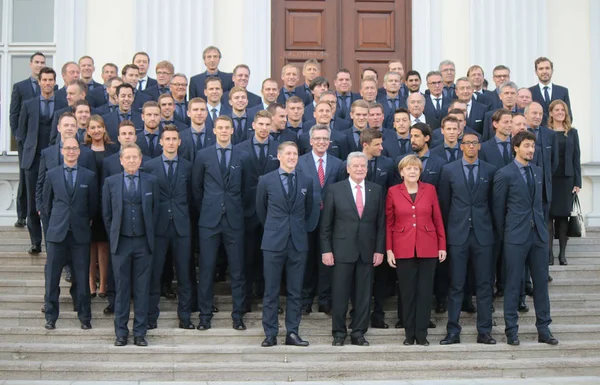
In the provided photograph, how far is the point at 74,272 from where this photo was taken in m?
9.52

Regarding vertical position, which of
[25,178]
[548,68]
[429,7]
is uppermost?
[429,7]

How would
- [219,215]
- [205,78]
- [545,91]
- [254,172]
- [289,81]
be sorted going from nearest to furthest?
[219,215] < [254,172] < [289,81] < [545,91] < [205,78]

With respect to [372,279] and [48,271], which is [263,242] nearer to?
[372,279]

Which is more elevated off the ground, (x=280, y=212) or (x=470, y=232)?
(x=280, y=212)

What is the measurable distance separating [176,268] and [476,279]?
2982 millimetres

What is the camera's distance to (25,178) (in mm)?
11195

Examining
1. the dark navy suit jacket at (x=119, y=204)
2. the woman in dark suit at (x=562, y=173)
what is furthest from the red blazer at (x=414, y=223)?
the dark navy suit jacket at (x=119, y=204)

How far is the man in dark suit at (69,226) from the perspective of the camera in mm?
9430

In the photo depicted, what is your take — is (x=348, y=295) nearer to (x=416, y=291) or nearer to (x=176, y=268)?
(x=416, y=291)

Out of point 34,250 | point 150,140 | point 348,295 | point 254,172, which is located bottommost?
point 348,295

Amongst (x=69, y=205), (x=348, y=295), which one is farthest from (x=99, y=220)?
(x=348, y=295)

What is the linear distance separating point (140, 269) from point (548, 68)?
5557 mm

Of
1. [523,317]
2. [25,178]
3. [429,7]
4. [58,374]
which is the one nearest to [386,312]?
[523,317]

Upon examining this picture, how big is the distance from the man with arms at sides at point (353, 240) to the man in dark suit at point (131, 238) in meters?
1.72
